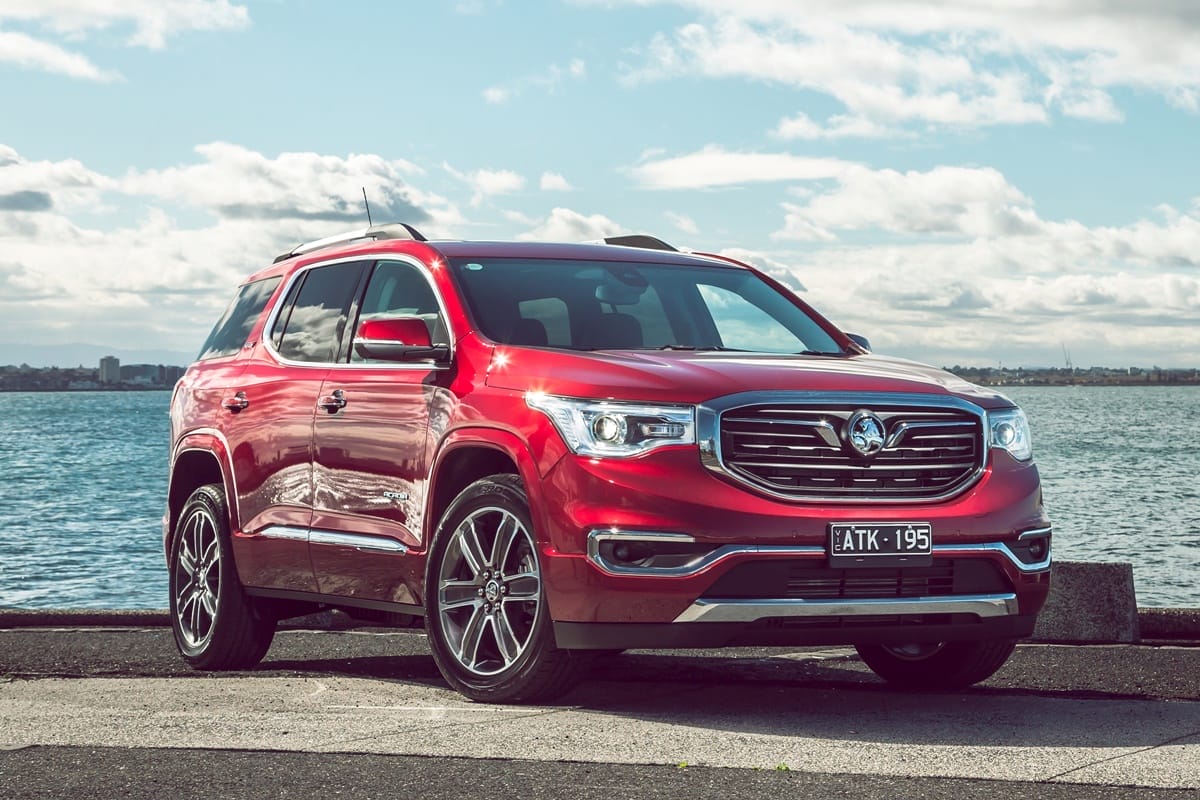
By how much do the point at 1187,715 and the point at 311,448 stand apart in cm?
382

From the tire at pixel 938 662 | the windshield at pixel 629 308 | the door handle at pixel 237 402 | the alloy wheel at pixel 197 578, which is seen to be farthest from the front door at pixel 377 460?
the tire at pixel 938 662

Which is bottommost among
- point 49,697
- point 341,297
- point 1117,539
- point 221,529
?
point 1117,539

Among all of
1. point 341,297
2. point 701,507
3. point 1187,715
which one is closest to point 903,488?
point 701,507

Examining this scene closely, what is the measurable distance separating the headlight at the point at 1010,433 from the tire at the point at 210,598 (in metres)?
3.78

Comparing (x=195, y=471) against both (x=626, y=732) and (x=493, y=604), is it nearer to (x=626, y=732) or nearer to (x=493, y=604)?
(x=493, y=604)

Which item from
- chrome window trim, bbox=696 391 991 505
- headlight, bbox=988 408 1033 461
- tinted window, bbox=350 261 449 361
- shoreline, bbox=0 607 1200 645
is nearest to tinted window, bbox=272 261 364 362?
tinted window, bbox=350 261 449 361

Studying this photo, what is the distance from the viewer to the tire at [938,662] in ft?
24.0

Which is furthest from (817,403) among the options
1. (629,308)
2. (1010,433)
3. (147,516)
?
(147,516)

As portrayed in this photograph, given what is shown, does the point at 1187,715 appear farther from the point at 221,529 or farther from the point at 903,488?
the point at 221,529

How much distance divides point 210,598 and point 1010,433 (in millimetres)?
4135

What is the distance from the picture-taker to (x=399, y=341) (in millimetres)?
6969

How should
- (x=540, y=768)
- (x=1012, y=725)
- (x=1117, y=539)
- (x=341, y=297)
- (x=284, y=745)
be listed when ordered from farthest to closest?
(x=1117, y=539)
(x=341, y=297)
(x=1012, y=725)
(x=284, y=745)
(x=540, y=768)

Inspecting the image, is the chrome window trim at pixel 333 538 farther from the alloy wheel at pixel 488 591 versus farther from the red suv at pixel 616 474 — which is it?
the alloy wheel at pixel 488 591

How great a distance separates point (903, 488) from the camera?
21.2 feet
